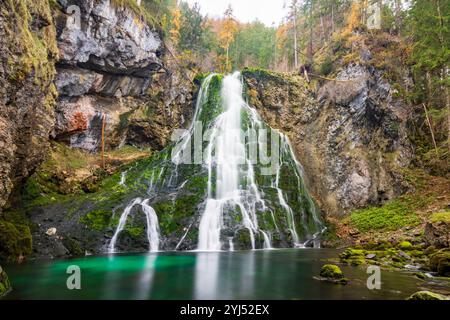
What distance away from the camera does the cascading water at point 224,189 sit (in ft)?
53.6

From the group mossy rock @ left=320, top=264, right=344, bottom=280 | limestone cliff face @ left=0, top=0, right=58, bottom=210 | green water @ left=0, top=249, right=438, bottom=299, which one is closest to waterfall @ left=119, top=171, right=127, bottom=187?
limestone cliff face @ left=0, top=0, right=58, bottom=210

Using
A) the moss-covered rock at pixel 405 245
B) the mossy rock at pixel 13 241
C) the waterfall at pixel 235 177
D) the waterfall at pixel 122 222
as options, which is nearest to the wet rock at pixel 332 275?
the moss-covered rock at pixel 405 245

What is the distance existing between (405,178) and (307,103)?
9460 mm

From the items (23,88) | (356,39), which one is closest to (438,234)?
(23,88)

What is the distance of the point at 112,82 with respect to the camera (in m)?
23.0

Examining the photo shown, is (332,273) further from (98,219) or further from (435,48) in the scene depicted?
(435,48)

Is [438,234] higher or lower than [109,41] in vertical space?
lower

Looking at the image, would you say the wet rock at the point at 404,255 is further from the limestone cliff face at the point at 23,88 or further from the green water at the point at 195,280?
the limestone cliff face at the point at 23,88

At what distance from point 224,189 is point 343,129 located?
10705mm

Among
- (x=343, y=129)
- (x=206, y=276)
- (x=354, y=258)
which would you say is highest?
(x=343, y=129)

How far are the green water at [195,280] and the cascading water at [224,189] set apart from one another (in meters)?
3.79

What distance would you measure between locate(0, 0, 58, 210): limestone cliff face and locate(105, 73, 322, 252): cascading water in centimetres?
515

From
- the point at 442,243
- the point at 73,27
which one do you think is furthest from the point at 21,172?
the point at 442,243

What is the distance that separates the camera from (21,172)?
13.1 m
